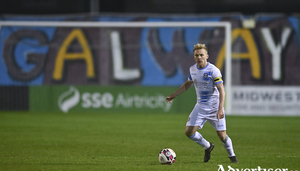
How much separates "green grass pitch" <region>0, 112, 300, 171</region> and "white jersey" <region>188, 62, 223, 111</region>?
95 centimetres

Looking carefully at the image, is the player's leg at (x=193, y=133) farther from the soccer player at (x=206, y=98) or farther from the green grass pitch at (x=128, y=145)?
the green grass pitch at (x=128, y=145)

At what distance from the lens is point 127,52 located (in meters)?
24.8

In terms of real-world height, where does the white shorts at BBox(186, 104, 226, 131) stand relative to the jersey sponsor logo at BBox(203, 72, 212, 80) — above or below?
below

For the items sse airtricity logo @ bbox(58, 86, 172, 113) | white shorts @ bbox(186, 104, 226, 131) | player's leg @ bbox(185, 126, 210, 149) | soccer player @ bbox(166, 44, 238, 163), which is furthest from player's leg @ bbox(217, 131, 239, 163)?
sse airtricity logo @ bbox(58, 86, 172, 113)

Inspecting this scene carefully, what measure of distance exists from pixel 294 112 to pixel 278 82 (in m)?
4.61

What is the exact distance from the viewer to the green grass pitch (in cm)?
742

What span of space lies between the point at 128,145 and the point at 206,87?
3.37 m

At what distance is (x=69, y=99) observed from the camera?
66.5 ft

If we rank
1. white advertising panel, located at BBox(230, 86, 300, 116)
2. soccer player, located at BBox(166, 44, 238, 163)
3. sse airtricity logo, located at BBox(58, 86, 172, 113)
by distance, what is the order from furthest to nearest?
sse airtricity logo, located at BBox(58, 86, 172, 113)
white advertising panel, located at BBox(230, 86, 300, 116)
soccer player, located at BBox(166, 44, 238, 163)

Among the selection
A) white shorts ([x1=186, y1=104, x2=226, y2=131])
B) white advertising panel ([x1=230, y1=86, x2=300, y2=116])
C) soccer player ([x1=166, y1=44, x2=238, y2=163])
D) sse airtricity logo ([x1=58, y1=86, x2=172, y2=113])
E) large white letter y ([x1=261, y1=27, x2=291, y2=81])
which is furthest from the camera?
large white letter y ([x1=261, y1=27, x2=291, y2=81])

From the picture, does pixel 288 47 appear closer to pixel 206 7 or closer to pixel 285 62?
pixel 285 62

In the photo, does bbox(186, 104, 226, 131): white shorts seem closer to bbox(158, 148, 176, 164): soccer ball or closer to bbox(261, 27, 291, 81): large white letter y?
bbox(158, 148, 176, 164): soccer ball

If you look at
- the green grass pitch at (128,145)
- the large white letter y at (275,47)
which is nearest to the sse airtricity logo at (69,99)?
the green grass pitch at (128,145)

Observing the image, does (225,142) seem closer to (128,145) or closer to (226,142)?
(226,142)
